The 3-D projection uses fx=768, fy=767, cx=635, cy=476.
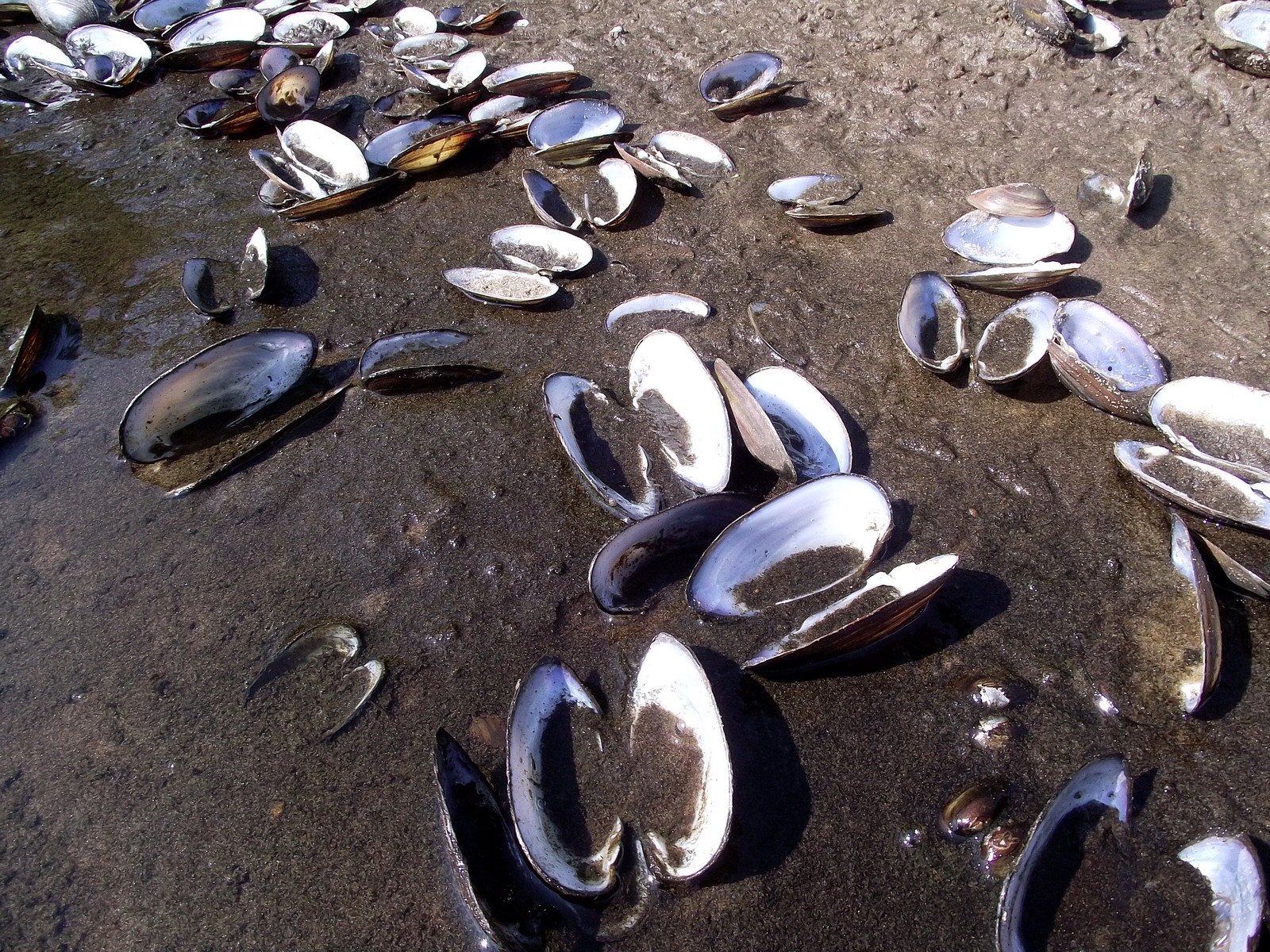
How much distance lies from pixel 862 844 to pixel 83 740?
2.49 meters

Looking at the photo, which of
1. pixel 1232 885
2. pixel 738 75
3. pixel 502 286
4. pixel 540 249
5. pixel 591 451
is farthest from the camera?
pixel 738 75

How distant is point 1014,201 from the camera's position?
3842 mm

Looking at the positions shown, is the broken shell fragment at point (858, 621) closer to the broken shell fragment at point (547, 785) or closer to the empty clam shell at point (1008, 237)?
the broken shell fragment at point (547, 785)

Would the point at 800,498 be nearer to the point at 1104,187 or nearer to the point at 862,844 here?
the point at 862,844

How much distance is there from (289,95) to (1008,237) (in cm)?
458

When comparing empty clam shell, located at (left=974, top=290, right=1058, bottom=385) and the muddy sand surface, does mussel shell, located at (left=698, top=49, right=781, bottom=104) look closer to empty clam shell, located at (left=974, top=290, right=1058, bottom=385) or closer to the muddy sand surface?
the muddy sand surface

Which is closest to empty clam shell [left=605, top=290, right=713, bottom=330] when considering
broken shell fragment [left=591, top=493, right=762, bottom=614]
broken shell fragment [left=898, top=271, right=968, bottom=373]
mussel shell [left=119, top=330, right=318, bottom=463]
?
broken shell fragment [left=898, top=271, right=968, bottom=373]

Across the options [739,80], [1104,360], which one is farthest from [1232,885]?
[739,80]

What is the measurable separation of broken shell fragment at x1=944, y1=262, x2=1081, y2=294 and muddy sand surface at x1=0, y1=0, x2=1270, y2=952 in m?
0.12

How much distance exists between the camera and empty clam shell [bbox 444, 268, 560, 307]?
12.2 feet

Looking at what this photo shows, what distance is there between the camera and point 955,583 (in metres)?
2.74

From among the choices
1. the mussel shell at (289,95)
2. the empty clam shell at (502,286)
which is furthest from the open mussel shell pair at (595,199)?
the mussel shell at (289,95)

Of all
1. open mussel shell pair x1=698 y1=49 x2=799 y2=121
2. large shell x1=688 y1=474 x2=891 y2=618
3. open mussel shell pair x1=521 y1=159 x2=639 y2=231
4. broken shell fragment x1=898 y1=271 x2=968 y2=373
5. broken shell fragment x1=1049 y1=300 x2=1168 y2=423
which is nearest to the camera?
large shell x1=688 y1=474 x2=891 y2=618

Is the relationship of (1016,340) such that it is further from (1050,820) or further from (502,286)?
(502,286)
